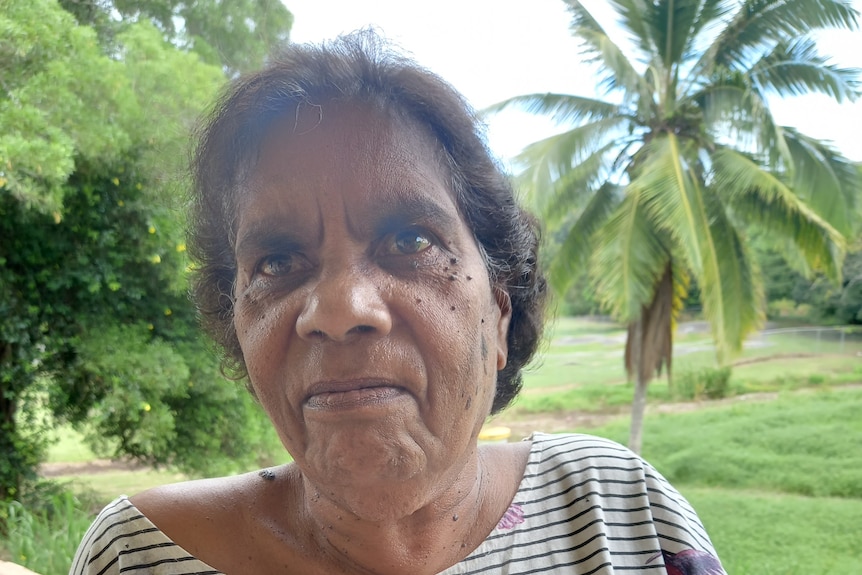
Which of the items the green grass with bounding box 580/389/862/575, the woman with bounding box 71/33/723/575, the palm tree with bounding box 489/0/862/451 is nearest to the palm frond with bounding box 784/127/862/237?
the palm tree with bounding box 489/0/862/451

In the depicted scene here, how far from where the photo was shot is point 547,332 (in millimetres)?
1191

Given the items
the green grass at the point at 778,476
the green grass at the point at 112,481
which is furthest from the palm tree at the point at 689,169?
the green grass at the point at 112,481

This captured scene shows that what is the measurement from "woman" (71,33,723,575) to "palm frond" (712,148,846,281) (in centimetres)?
401

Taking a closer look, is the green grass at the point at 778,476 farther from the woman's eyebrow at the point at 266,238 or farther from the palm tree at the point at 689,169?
the woman's eyebrow at the point at 266,238

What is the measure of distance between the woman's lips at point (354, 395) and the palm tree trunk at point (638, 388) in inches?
208

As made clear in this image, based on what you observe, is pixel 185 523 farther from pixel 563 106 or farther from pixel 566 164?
pixel 563 106

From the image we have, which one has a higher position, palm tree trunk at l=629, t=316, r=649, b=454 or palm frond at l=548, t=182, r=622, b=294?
palm frond at l=548, t=182, r=622, b=294

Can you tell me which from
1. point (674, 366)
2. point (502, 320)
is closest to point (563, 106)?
point (674, 366)

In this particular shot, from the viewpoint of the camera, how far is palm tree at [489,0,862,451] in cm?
464

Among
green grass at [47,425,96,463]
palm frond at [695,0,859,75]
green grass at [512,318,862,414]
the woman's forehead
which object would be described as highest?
palm frond at [695,0,859,75]

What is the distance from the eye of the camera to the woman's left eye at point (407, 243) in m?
0.73

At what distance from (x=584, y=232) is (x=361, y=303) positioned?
5.76 meters

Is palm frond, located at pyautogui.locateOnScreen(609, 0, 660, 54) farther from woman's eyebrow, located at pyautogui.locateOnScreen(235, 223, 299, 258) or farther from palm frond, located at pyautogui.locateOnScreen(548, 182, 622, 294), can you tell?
woman's eyebrow, located at pyautogui.locateOnScreen(235, 223, 299, 258)

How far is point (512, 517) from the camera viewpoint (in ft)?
3.01
